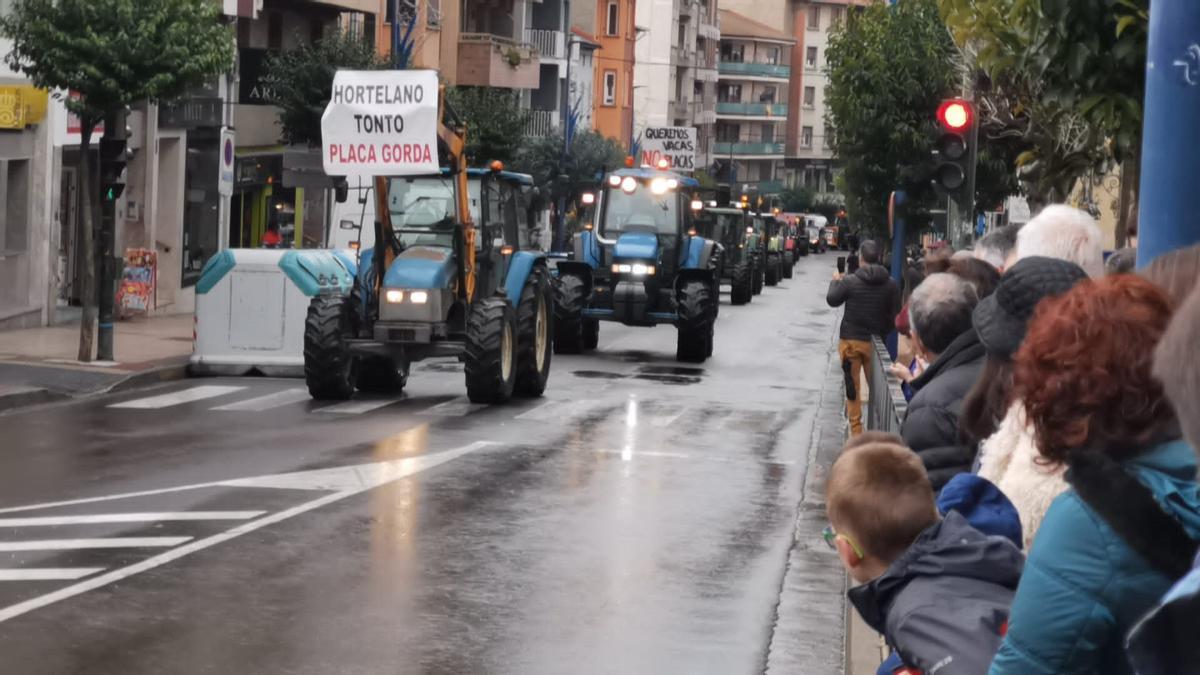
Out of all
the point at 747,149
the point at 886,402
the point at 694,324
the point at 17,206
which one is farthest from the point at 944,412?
the point at 747,149

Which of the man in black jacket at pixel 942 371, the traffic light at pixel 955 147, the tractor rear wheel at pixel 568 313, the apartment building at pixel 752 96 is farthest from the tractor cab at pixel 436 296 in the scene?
the apartment building at pixel 752 96

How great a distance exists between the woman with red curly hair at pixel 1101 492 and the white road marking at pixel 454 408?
15679mm

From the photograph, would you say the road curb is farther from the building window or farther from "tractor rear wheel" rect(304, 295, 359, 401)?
the building window

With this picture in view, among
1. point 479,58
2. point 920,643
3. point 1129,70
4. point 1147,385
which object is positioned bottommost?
point 920,643

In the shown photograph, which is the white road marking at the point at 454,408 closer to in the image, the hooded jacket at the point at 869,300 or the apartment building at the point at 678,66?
the hooded jacket at the point at 869,300

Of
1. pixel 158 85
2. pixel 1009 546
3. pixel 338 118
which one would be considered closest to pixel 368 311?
pixel 338 118

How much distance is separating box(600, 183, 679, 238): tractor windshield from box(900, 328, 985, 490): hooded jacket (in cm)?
2414

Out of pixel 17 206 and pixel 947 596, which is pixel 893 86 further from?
pixel 947 596

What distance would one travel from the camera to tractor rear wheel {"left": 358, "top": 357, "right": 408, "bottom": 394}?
21.2m

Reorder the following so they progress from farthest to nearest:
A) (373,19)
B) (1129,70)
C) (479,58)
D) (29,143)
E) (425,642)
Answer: (479,58) → (373,19) → (29,143) → (425,642) → (1129,70)

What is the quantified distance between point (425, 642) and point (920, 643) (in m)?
5.18

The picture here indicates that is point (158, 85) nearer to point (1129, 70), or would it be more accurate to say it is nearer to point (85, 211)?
point (85, 211)

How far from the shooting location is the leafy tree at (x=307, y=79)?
38.5 metres

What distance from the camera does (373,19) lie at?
49.0 m
